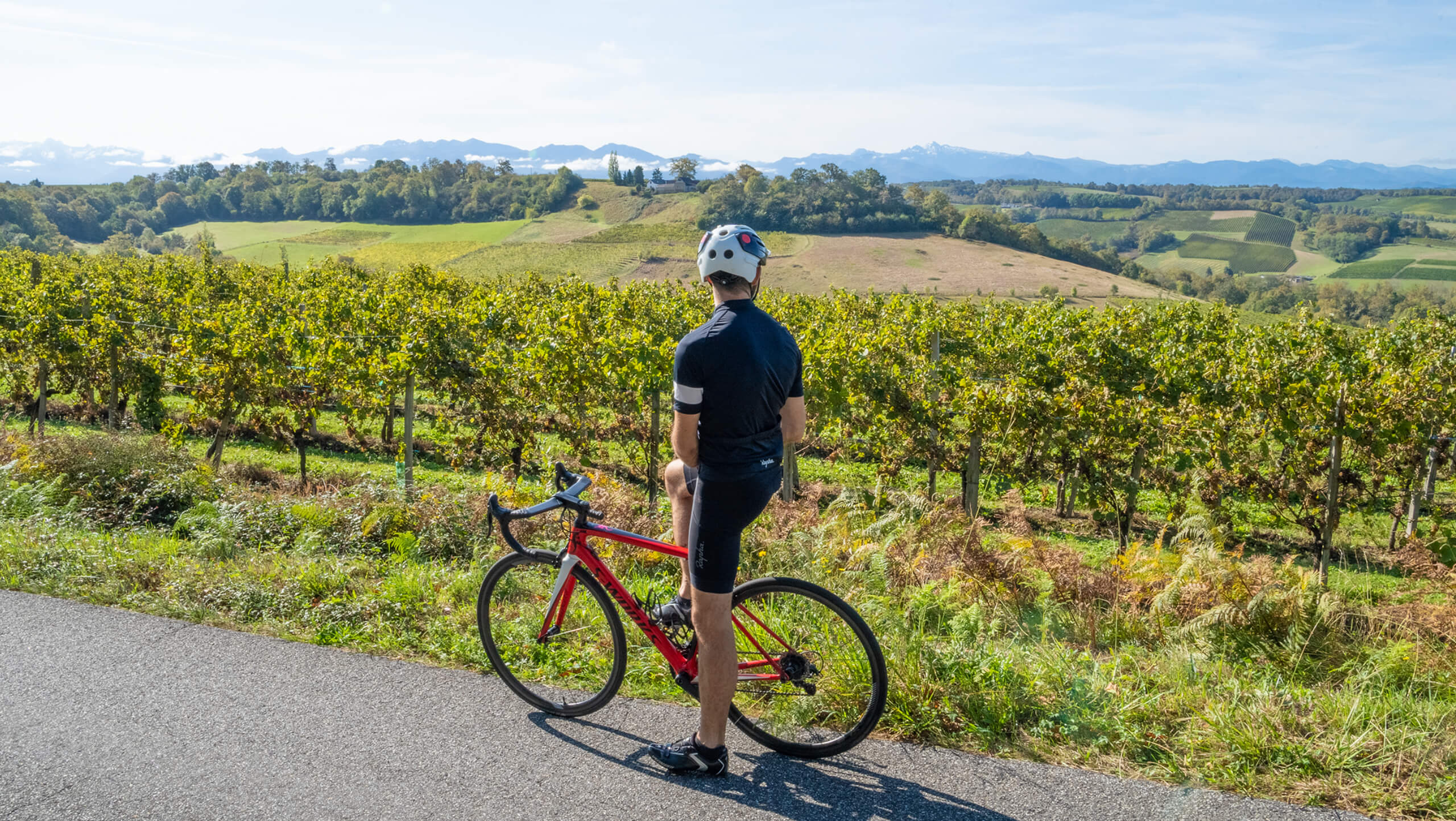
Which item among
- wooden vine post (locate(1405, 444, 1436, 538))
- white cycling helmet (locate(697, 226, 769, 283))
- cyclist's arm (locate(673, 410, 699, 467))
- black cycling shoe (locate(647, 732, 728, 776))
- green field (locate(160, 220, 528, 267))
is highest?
green field (locate(160, 220, 528, 267))

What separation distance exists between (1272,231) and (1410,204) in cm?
5742

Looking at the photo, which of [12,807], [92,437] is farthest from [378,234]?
[12,807]

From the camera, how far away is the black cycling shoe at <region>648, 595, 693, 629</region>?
12.4 feet

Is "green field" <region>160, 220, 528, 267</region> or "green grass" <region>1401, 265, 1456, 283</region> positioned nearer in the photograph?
"green field" <region>160, 220, 528, 267</region>

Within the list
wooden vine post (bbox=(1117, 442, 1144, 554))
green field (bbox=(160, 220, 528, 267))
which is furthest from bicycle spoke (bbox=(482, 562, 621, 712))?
green field (bbox=(160, 220, 528, 267))

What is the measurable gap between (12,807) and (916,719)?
350cm

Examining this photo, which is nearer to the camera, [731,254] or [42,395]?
[731,254]

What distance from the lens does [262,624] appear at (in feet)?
16.0

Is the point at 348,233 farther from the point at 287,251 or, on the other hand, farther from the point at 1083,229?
the point at 1083,229

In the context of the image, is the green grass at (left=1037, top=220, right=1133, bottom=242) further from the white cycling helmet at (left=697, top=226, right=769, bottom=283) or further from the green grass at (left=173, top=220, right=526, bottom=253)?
the white cycling helmet at (left=697, top=226, right=769, bottom=283)

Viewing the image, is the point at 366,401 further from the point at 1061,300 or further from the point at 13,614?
the point at 1061,300

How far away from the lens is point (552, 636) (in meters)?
4.27

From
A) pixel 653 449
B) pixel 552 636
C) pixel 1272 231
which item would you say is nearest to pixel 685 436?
pixel 552 636

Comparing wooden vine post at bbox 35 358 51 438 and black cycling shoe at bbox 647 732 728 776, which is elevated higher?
black cycling shoe at bbox 647 732 728 776
